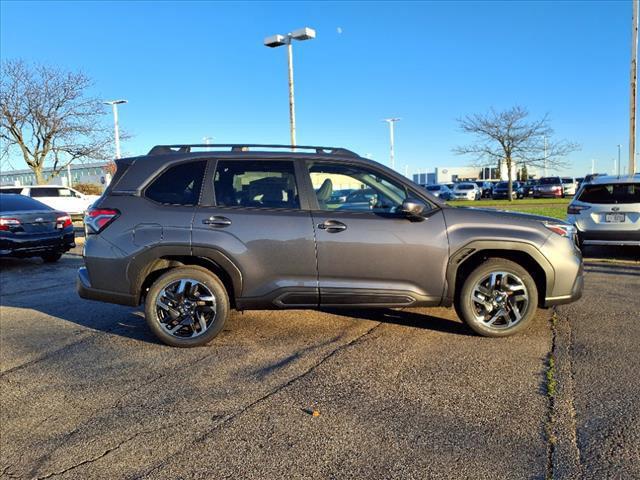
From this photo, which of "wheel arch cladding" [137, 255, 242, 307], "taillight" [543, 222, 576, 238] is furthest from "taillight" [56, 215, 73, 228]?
"taillight" [543, 222, 576, 238]

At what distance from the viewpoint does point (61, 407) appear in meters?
3.67

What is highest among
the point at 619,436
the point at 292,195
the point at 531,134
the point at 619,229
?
the point at 531,134

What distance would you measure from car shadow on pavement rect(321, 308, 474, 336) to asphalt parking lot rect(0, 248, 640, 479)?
4 centimetres

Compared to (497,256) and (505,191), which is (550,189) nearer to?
(505,191)

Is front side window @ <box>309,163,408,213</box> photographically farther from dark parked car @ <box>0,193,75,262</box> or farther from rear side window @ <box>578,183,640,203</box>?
dark parked car @ <box>0,193,75,262</box>

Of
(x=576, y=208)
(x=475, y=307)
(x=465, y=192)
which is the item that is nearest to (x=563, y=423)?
(x=475, y=307)

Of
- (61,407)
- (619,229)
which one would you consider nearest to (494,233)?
(61,407)

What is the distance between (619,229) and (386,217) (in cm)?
619

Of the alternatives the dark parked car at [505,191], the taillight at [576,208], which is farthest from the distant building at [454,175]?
the taillight at [576,208]

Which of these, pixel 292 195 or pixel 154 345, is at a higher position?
pixel 292 195

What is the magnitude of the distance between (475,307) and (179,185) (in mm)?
3060

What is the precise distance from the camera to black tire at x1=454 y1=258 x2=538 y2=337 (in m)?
4.89

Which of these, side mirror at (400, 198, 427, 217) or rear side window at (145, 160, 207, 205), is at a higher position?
rear side window at (145, 160, 207, 205)

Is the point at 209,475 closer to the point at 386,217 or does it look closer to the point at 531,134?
the point at 386,217
